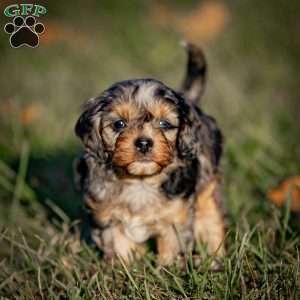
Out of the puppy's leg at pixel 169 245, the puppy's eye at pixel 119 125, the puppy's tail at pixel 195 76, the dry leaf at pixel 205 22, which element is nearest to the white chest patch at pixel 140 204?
the puppy's leg at pixel 169 245

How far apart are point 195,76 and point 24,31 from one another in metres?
1.44

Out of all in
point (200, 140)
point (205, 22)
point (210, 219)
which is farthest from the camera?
point (205, 22)

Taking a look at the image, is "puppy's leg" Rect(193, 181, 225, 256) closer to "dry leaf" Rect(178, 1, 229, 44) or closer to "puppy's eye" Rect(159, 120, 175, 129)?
"puppy's eye" Rect(159, 120, 175, 129)

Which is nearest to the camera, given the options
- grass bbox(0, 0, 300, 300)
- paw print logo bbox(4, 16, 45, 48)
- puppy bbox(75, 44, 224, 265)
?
grass bbox(0, 0, 300, 300)

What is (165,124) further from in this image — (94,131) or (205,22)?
(205,22)

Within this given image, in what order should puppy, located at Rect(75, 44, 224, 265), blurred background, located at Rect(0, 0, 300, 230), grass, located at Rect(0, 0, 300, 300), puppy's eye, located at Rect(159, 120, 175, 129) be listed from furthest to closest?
1. blurred background, located at Rect(0, 0, 300, 230)
2. puppy's eye, located at Rect(159, 120, 175, 129)
3. puppy, located at Rect(75, 44, 224, 265)
4. grass, located at Rect(0, 0, 300, 300)

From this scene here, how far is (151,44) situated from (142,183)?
5.72 meters

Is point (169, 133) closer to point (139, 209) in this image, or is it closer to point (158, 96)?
point (158, 96)

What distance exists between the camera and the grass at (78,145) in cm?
386

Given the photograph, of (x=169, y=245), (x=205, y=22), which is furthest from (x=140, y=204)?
(x=205, y=22)

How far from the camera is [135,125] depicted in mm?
4004

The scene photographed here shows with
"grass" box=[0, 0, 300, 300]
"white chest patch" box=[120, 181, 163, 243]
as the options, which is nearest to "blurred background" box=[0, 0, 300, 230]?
"grass" box=[0, 0, 300, 300]

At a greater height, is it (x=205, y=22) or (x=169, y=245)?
(x=205, y=22)

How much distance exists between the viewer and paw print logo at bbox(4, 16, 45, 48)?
14.7ft
